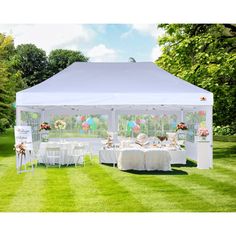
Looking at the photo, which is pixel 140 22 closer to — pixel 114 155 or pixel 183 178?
pixel 183 178

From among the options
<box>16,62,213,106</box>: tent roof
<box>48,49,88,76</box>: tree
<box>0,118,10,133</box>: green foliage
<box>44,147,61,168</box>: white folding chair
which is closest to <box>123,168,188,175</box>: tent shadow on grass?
<box>16,62,213,106</box>: tent roof

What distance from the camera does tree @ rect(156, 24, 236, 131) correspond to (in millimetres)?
13328

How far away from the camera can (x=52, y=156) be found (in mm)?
12625

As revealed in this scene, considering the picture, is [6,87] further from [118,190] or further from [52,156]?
[118,190]

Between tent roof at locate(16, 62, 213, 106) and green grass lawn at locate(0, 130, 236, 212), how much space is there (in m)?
1.47

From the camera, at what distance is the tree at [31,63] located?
10.2 meters

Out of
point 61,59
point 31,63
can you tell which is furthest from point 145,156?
point 31,63

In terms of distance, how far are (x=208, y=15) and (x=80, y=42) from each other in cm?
233

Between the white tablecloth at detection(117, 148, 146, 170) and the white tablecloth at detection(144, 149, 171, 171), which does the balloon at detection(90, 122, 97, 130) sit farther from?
the white tablecloth at detection(144, 149, 171, 171)

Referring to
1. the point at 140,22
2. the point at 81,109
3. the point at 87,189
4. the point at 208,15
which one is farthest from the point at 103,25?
the point at 81,109

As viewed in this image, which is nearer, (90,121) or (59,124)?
(59,124)

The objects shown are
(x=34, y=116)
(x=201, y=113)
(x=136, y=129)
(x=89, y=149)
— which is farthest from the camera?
(x=136, y=129)

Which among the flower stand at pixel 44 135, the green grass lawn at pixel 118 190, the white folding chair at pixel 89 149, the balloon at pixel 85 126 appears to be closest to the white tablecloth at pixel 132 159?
the green grass lawn at pixel 118 190

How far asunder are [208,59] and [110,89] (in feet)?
10.7
